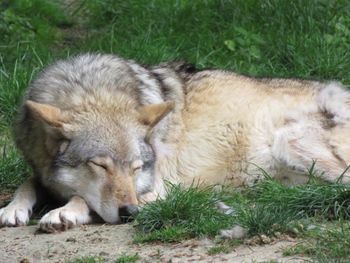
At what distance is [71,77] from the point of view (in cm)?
721

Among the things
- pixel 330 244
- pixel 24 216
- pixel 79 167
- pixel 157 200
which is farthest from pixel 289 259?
pixel 24 216

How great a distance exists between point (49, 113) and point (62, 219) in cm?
78

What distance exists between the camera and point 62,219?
650 cm

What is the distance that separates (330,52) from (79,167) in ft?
13.5

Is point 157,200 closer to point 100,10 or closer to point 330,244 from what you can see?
point 330,244

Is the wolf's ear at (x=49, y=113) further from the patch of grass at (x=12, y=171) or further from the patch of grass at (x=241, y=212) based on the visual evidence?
the patch of grass at (x=12, y=171)

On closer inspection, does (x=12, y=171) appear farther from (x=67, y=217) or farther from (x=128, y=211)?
(x=128, y=211)

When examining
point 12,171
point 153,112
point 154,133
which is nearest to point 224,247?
Answer: point 153,112

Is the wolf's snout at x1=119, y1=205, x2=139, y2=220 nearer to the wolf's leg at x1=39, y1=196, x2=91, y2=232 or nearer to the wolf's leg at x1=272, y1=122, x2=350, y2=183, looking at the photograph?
the wolf's leg at x1=39, y1=196, x2=91, y2=232

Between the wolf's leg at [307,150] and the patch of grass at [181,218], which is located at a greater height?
the wolf's leg at [307,150]

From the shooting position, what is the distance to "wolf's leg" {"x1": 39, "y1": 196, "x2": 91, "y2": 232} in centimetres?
645


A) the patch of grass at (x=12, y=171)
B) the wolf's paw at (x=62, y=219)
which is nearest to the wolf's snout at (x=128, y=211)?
the wolf's paw at (x=62, y=219)

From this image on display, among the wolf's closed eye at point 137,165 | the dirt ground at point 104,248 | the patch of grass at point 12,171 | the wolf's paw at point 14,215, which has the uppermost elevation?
the wolf's closed eye at point 137,165

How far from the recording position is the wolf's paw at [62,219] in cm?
645
